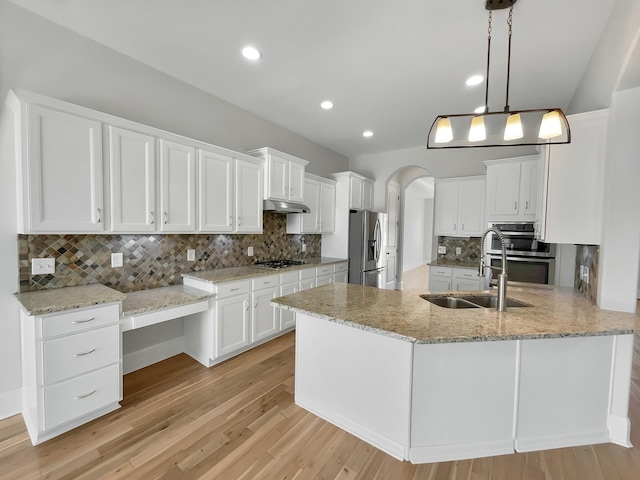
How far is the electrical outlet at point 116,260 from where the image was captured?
2512 mm

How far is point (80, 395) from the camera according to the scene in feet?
6.25

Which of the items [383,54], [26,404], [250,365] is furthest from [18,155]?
[383,54]

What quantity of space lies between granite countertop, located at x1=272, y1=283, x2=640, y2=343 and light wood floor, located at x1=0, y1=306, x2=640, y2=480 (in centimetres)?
82

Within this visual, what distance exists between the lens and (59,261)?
222 centimetres

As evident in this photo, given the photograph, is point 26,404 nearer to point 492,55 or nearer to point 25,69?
point 25,69

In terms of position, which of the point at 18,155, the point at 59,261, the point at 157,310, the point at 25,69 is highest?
the point at 25,69

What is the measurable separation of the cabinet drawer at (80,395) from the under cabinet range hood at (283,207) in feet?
7.11

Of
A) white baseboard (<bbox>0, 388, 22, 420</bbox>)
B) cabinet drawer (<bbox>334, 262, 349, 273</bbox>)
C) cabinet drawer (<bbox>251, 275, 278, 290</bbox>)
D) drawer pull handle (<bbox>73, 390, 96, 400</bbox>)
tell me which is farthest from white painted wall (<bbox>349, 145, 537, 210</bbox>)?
white baseboard (<bbox>0, 388, 22, 420</bbox>)

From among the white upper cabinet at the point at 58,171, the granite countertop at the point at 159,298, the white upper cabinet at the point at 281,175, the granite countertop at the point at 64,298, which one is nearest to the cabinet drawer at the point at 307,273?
the white upper cabinet at the point at 281,175

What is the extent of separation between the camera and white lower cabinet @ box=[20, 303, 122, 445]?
1763mm

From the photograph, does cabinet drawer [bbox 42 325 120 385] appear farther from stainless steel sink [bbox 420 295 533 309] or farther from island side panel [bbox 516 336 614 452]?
island side panel [bbox 516 336 614 452]

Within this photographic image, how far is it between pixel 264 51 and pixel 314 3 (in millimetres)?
681

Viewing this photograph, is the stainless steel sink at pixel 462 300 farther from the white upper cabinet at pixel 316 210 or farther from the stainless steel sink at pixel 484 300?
the white upper cabinet at pixel 316 210

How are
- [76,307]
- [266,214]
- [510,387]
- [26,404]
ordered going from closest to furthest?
[510,387]
[76,307]
[26,404]
[266,214]
